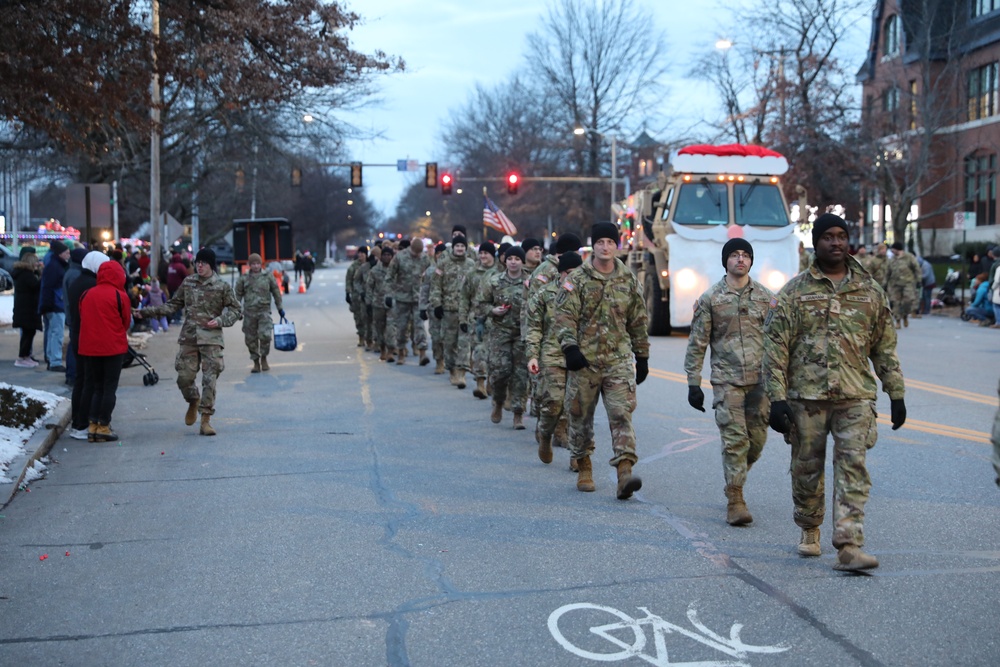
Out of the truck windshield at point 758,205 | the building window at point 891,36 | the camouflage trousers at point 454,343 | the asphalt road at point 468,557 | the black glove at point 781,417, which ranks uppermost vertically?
the building window at point 891,36

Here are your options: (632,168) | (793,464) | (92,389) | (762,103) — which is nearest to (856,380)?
(793,464)

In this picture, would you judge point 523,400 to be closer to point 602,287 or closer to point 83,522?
point 602,287

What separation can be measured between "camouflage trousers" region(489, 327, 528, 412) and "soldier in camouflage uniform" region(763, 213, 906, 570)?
5.41m

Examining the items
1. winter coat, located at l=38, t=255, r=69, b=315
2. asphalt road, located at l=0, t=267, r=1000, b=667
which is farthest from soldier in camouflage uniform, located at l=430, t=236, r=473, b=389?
winter coat, located at l=38, t=255, r=69, b=315

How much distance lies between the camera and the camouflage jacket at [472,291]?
43.2 feet

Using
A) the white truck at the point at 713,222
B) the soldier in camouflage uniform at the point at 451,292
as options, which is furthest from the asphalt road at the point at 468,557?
the white truck at the point at 713,222

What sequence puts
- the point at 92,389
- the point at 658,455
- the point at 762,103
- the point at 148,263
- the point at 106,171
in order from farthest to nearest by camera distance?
the point at 762,103 → the point at 106,171 → the point at 148,263 → the point at 92,389 → the point at 658,455

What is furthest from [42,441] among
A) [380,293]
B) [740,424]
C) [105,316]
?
[380,293]

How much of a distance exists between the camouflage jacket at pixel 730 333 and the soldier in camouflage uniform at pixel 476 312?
550cm

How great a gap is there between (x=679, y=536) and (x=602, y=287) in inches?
77.1

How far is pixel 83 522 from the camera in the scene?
758cm

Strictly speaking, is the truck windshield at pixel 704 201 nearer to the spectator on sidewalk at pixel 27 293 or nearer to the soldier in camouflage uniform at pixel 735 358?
the spectator on sidewalk at pixel 27 293

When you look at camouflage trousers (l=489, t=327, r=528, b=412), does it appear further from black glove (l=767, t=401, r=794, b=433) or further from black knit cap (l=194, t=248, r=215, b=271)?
black glove (l=767, t=401, r=794, b=433)

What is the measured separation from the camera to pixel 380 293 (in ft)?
60.0
